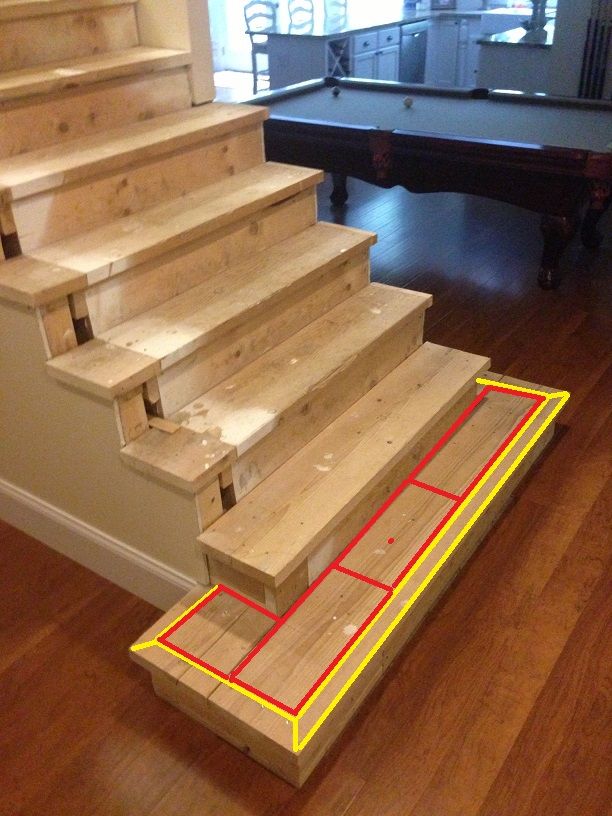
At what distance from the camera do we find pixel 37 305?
1.68 m

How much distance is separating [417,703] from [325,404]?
0.78m

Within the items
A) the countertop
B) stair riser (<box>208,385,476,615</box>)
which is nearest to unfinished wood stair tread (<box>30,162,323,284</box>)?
stair riser (<box>208,385,476,615</box>)

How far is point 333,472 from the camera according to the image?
75.4 inches

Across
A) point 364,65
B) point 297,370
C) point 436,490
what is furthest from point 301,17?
point 436,490

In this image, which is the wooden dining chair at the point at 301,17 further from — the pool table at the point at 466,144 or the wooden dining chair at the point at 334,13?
the pool table at the point at 466,144

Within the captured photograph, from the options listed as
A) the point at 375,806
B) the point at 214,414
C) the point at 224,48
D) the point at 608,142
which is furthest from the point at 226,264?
the point at 224,48

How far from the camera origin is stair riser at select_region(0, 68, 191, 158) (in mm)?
2084

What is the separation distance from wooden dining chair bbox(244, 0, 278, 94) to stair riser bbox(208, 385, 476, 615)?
611 cm

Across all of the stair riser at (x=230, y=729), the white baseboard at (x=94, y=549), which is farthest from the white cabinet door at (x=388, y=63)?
the stair riser at (x=230, y=729)

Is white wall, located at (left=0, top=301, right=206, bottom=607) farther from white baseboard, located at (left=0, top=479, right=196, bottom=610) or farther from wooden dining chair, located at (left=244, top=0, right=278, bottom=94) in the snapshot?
wooden dining chair, located at (left=244, top=0, right=278, bottom=94)

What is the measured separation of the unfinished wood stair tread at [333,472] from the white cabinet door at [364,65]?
17.2 feet

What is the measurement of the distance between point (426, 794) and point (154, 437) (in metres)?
0.95

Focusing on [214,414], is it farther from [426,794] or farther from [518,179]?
[518,179]

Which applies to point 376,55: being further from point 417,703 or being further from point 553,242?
point 417,703
